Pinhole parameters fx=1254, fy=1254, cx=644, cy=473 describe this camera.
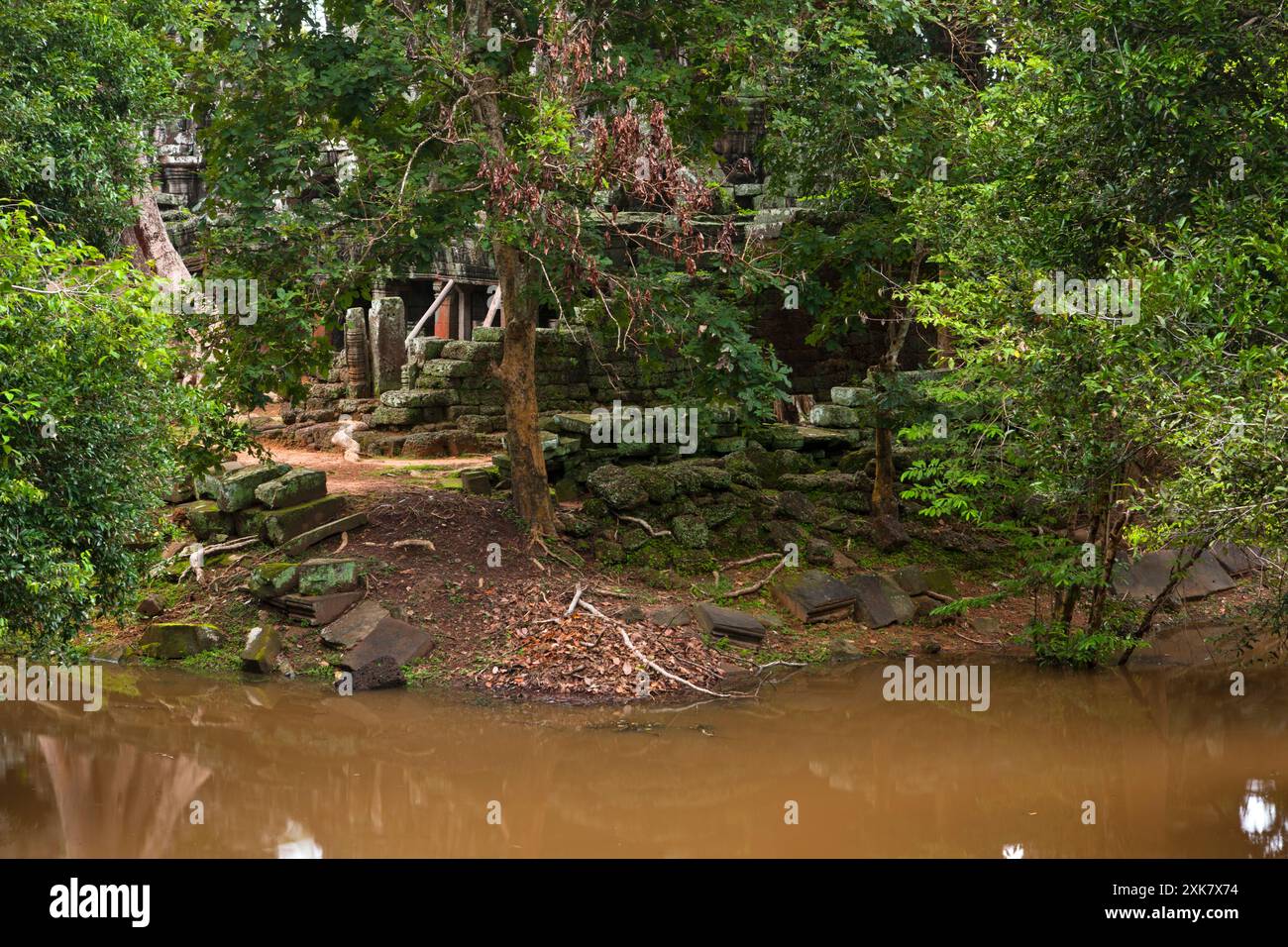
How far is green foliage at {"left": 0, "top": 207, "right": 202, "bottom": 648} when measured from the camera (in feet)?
22.6

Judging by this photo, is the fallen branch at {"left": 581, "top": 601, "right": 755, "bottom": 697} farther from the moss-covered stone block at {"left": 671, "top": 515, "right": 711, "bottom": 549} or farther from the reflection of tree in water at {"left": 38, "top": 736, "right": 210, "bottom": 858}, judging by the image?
the reflection of tree in water at {"left": 38, "top": 736, "right": 210, "bottom": 858}

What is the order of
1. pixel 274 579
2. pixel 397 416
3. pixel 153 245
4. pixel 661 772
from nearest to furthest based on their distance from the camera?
pixel 661 772
pixel 274 579
pixel 153 245
pixel 397 416

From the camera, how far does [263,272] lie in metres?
11.1

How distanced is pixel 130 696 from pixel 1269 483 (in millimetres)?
8696

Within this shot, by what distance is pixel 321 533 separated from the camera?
12289mm

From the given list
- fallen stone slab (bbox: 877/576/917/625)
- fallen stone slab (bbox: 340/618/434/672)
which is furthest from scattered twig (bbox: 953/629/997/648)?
fallen stone slab (bbox: 340/618/434/672)

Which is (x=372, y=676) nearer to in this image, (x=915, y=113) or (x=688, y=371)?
(x=688, y=371)

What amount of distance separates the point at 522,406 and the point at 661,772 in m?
4.83

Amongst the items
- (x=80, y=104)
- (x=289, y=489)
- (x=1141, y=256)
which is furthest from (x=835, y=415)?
(x=80, y=104)

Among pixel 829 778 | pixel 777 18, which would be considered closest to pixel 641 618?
pixel 829 778

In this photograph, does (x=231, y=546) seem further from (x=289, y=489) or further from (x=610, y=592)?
(x=610, y=592)

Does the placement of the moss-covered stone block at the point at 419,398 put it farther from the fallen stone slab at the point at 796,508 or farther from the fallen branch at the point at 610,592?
the fallen branch at the point at 610,592

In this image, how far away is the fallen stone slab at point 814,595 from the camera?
39.9 ft

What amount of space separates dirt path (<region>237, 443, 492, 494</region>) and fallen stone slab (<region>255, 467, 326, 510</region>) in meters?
0.94
